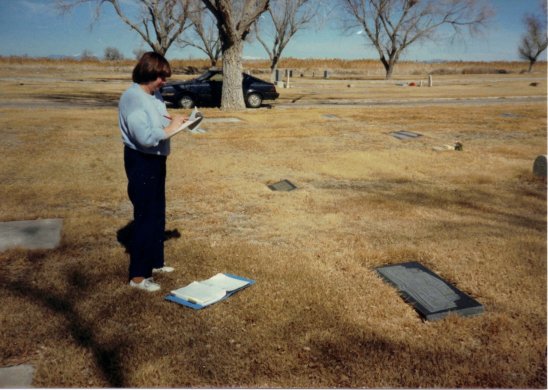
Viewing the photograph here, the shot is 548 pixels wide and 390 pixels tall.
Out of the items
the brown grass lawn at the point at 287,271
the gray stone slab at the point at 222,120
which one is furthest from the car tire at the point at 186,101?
the brown grass lawn at the point at 287,271

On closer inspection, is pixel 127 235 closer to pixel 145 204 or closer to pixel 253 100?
pixel 145 204

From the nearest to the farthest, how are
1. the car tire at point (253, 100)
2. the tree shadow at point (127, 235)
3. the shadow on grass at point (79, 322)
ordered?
the shadow on grass at point (79, 322) < the tree shadow at point (127, 235) < the car tire at point (253, 100)

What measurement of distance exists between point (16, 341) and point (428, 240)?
12.4ft

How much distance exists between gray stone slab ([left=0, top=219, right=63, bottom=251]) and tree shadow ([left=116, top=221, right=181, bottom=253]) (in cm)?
60

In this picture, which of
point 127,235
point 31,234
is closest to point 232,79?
point 127,235

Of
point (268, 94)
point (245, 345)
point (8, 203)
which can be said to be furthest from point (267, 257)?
point (268, 94)

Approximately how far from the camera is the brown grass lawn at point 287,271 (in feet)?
9.09

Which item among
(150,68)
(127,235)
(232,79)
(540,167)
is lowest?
(127,235)

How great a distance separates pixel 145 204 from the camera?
11.6ft

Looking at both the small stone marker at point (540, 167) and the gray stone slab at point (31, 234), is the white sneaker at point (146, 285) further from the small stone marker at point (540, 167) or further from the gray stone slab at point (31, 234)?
the small stone marker at point (540, 167)

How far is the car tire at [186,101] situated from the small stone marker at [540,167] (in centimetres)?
1265

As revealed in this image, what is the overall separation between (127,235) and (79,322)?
1.85 m

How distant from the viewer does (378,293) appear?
3.70m

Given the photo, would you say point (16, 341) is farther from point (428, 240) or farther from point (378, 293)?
point (428, 240)
